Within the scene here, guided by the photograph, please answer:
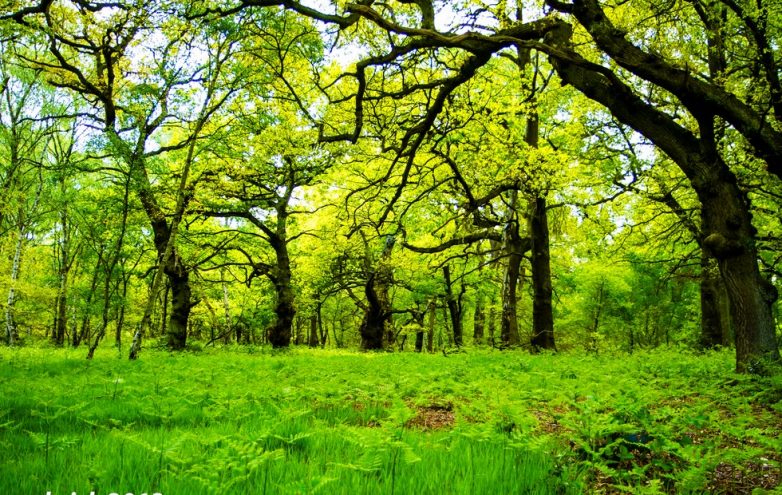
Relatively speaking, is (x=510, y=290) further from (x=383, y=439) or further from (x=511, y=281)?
(x=383, y=439)

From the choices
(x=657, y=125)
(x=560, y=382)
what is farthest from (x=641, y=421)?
(x=657, y=125)

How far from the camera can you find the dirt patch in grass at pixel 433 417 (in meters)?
4.79

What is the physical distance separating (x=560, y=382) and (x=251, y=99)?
11927 mm

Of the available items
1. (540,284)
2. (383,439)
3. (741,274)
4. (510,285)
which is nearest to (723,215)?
(741,274)

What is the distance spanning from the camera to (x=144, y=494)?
8.18ft

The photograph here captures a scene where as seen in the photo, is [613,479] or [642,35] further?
[642,35]

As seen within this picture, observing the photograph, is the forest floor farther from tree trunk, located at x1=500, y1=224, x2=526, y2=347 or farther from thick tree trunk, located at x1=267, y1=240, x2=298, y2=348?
thick tree trunk, located at x1=267, y1=240, x2=298, y2=348

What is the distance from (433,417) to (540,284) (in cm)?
1097

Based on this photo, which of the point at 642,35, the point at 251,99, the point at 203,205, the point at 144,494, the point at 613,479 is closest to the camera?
the point at 144,494

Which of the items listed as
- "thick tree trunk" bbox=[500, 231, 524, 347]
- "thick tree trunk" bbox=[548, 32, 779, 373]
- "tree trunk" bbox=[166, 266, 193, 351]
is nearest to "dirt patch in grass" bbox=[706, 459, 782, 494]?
"thick tree trunk" bbox=[548, 32, 779, 373]

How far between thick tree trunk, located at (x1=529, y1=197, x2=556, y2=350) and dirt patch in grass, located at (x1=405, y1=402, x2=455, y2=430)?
32.9ft

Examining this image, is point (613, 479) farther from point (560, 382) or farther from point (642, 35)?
point (642, 35)

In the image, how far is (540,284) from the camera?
50.1 ft

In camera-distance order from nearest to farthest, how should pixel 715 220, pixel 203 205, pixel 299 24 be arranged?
pixel 715 220, pixel 299 24, pixel 203 205
